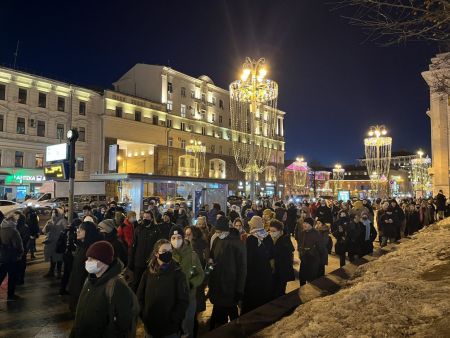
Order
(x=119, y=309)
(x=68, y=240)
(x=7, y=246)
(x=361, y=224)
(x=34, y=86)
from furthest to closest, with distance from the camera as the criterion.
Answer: (x=34, y=86), (x=361, y=224), (x=68, y=240), (x=7, y=246), (x=119, y=309)

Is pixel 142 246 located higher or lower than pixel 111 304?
lower

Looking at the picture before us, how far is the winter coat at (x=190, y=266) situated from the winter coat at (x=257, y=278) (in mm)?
1088

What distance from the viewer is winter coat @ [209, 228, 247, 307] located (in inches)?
210

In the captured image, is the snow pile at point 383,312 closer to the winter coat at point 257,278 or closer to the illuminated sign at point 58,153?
the winter coat at point 257,278

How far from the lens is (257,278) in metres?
5.75

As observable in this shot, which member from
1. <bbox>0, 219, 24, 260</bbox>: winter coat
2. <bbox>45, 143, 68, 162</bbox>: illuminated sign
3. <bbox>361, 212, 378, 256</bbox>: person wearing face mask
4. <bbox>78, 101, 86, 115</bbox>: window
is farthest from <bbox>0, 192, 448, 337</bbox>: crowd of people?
<bbox>78, 101, 86, 115</bbox>: window

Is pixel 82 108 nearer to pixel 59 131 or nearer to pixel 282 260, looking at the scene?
pixel 59 131

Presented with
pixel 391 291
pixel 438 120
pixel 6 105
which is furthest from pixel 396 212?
pixel 6 105

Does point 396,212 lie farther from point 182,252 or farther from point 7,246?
point 7,246

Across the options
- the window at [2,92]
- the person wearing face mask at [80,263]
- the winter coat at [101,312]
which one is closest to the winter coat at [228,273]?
the person wearing face mask at [80,263]

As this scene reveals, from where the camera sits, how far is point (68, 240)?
8.03 meters

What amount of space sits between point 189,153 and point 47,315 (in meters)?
50.7

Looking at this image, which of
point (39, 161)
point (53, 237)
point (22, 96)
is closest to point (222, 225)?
point (53, 237)

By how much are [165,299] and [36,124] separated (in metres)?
42.9
